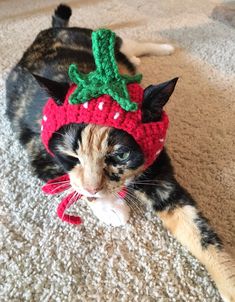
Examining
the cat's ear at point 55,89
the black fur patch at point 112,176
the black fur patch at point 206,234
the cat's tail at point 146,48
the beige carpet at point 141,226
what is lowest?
the beige carpet at point 141,226

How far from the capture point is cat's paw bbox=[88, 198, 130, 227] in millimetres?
931

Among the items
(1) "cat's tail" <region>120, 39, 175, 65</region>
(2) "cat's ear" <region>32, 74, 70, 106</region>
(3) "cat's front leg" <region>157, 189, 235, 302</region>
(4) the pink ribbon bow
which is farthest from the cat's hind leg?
(1) "cat's tail" <region>120, 39, 175, 65</region>

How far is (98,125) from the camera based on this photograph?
2.50 feet

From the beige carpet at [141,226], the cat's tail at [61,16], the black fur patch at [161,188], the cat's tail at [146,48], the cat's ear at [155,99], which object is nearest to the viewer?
the cat's ear at [155,99]

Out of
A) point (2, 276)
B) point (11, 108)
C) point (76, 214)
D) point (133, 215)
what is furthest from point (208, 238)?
point (11, 108)

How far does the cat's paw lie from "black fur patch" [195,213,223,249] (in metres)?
0.20

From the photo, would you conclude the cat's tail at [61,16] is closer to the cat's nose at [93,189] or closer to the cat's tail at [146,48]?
the cat's tail at [146,48]

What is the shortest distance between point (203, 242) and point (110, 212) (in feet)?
0.82

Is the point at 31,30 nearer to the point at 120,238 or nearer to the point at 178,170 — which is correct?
the point at 178,170

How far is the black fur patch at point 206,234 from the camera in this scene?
2.75 ft

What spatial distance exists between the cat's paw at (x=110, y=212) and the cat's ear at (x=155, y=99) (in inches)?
10.7

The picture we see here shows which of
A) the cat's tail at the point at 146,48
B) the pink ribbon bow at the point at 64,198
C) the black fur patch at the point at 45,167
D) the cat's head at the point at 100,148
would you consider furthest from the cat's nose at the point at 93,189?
the cat's tail at the point at 146,48

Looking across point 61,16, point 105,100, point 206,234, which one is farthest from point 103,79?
point 61,16

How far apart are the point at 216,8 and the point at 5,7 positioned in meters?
1.26
